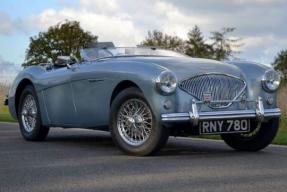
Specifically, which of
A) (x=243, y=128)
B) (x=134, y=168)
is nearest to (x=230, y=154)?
(x=243, y=128)

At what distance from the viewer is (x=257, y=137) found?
8047 mm

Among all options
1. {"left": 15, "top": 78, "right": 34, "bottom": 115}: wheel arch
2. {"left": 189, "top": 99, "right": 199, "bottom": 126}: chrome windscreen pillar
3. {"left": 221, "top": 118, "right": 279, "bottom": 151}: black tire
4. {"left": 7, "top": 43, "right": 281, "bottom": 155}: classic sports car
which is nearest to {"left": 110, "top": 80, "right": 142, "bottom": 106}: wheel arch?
{"left": 7, "top": 43, "right": 281, "bottom": 155}: classic sports car

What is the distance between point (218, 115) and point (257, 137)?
3.50 ft

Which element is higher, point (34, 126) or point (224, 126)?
point (224, 126)

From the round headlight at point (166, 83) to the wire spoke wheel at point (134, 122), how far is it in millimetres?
Answer: 326

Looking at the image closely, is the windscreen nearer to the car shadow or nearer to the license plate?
the car shadow

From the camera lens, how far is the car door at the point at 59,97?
28.4ft

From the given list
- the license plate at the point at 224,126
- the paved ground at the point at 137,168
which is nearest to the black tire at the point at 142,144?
the paved ground at the point at 137,168

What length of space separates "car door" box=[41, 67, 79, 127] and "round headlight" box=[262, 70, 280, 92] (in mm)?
2547

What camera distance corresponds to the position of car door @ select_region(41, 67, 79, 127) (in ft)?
28.4

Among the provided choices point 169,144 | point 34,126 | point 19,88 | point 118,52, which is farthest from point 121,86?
point 19,88

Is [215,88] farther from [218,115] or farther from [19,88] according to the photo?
[19,88]

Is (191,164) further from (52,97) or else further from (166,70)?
(52,97)

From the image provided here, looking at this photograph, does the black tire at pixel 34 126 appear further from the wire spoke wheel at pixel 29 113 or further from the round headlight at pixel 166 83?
the round headlight at pixel 166 83
